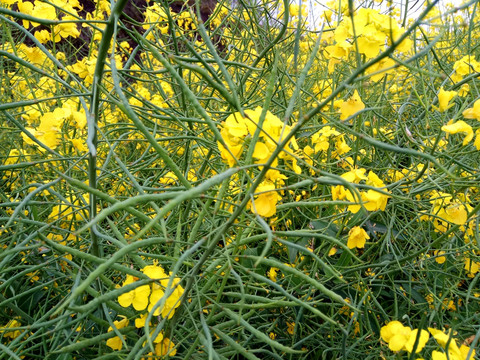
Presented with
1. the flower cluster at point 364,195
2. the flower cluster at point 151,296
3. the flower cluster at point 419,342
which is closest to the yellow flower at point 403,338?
the flower cluster at point 419,342

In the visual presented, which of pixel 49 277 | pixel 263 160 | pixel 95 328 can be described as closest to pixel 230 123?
pixel 263 160

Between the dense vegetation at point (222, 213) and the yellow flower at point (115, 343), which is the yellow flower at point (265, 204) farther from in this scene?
the yellow flower at point (115, 343)

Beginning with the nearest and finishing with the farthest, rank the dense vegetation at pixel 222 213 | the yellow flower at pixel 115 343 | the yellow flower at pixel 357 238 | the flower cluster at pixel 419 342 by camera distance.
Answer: the dense vegetation at pixel 222 213 < the flower cluster at pixel 419 342 < the yellow flower at pixel 115 343 < the yellow flower at pixel 357 238

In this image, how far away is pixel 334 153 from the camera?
4.37ft

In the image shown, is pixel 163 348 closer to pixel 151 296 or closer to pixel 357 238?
pixel 151 296

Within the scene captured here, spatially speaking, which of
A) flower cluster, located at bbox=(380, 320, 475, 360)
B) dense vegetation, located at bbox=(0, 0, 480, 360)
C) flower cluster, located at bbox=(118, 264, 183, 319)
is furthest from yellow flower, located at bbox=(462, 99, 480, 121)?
flower cluster, located at bbox=(118, 264, 183, 319)

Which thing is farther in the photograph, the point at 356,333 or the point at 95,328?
the point at 356,333

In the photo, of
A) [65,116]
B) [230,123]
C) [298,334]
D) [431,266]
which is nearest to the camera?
[230,123]

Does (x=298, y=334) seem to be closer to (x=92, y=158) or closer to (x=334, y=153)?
(x=334, y=153)

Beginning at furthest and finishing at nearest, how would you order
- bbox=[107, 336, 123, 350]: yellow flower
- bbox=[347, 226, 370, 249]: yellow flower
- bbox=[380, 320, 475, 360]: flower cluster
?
1. bbox=[347, 226, 370, 249]: yellow flower
2. bbox=[107, 336, 123, 350]: yellow flower
3. bbox=[380, 320, 475, 360]: flower cluster

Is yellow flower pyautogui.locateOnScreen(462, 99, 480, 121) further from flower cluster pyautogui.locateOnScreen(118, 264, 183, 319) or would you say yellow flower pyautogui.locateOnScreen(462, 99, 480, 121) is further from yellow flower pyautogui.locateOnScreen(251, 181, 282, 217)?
flower cluster pyautogui.locateOnScreen(118, 264, 183, 319)

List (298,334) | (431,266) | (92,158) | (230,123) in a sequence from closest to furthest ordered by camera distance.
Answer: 1. (230,123)
2. (92,158)
3. (298,334)
4. (431,266)

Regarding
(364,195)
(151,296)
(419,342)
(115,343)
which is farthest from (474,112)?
(115,343)

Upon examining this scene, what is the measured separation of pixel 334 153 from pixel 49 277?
0.94m
